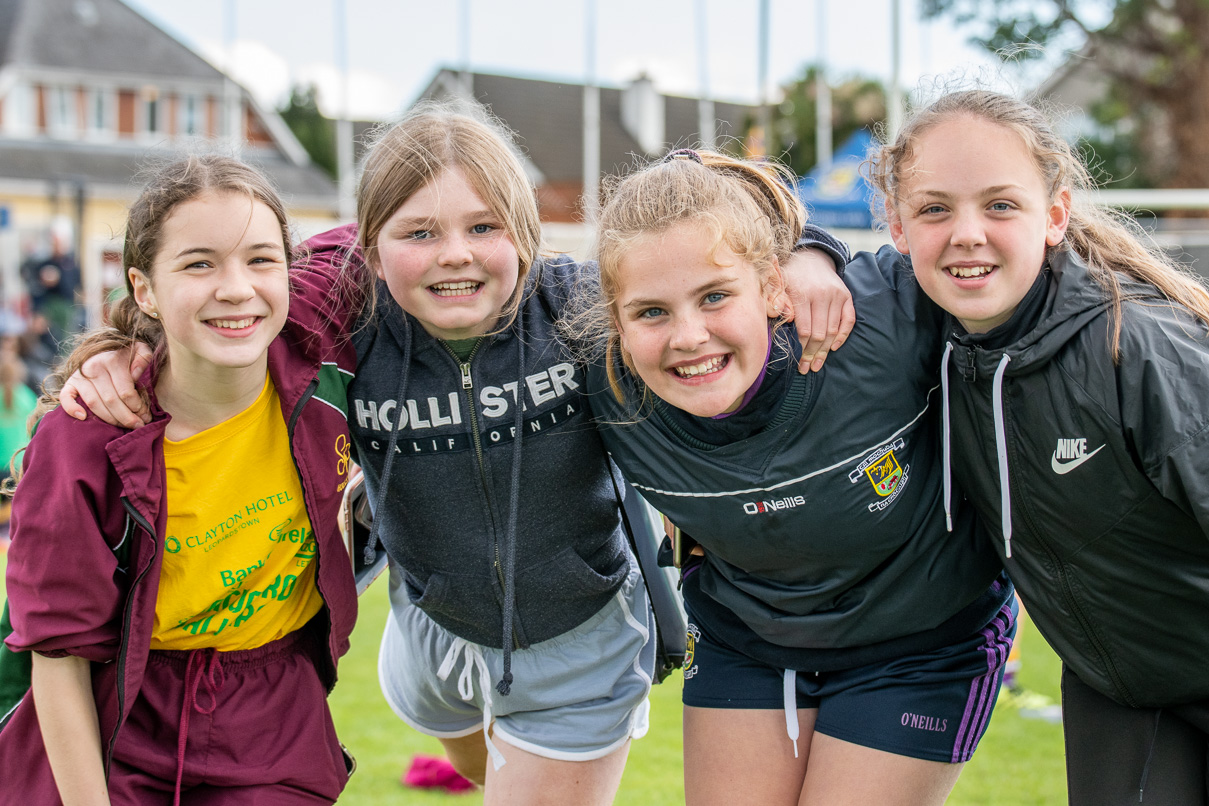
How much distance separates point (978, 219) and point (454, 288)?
4.04ft

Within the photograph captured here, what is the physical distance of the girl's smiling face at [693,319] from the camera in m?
2.48

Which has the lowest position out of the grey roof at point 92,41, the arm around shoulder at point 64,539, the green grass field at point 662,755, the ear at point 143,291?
the green grass field at point 662,755

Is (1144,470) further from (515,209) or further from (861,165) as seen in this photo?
(515,209)

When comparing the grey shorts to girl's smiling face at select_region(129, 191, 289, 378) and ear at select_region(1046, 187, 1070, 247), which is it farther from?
ear at select_region(1046, 187, 1070, 247)

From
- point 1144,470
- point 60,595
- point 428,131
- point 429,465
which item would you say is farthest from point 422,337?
point 1144,470

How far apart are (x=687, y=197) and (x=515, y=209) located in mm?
478

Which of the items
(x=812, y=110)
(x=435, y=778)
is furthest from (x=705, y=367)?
(x=812, y=110)

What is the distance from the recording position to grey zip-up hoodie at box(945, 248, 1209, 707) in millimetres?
2061

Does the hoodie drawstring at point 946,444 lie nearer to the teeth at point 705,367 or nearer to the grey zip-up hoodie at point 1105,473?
the grey zip-up hoodie at point 1105,473

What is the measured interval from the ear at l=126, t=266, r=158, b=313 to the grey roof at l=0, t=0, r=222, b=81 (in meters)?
35.2

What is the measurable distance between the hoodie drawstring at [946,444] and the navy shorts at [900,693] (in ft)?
1.19

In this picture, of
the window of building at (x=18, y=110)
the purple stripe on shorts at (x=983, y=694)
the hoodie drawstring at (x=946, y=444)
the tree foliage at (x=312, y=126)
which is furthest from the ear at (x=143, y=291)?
the tree foliage at (x=312, y=126)

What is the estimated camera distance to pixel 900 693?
261 cm

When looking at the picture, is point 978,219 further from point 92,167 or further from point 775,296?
point 92,167
